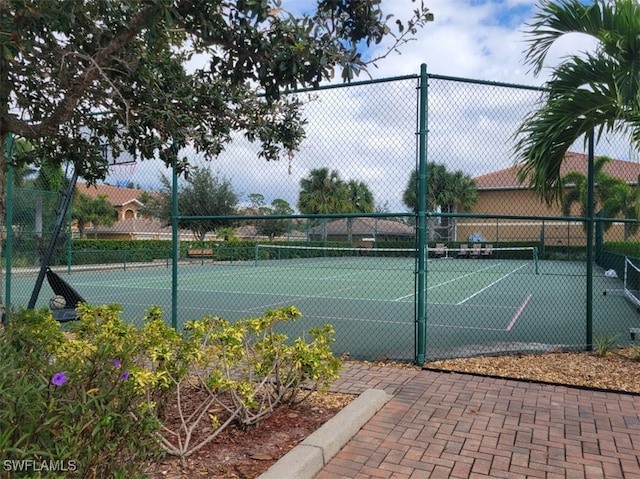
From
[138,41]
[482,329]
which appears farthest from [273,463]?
[482,329]

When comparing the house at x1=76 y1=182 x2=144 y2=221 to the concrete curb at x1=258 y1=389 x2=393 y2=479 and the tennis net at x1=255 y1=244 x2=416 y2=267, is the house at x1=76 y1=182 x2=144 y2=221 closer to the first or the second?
the tennis net at x1=255 y1=244 x2=416 y2=267

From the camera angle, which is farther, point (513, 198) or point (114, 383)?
point (513, 198)

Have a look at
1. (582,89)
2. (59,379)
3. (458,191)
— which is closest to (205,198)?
(458,191)

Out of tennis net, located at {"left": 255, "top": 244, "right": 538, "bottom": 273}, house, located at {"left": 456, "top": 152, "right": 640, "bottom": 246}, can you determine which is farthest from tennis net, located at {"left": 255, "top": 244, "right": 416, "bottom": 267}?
house, located at {"left": 456, "top": 152, "right": 640, "bottom": 246}

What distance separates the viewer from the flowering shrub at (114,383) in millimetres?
2324

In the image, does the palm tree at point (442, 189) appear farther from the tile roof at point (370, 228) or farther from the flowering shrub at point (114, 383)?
the tile roof at point (370, 228)

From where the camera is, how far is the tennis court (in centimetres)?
860

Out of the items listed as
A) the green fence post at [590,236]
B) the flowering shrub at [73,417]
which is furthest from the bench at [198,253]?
the flowering shrub at [73,417]

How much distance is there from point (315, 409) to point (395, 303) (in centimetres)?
1018

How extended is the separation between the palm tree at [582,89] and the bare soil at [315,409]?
2172 millimetres

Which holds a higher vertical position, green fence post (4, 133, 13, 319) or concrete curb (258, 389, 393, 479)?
green fence post (4, 133, 13, 319)

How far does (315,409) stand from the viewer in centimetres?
465

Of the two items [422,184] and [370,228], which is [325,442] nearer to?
[422,184]

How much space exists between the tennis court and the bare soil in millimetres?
551
